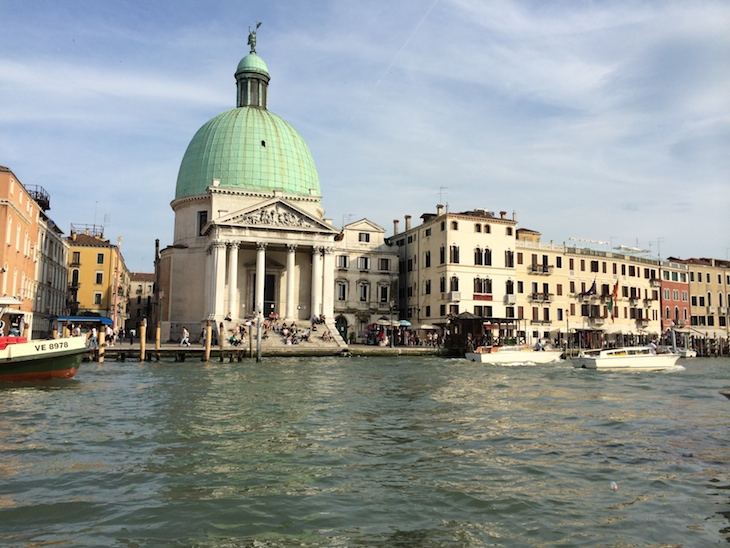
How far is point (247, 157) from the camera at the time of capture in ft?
177

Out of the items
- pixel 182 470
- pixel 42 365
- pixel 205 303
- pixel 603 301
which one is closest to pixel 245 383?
pixel 42 365

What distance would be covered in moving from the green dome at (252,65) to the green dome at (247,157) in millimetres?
4047

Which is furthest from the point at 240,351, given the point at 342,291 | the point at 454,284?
the point at 454,284

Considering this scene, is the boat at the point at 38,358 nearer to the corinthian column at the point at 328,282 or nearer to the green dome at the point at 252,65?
the corinthian column at the point at 328,282

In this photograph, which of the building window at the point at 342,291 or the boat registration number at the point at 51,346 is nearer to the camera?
the boat registration number at the point at 51,346

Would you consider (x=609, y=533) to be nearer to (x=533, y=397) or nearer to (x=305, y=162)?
(x=533, y=397)

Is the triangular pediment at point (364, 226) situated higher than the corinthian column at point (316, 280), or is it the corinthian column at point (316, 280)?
the triangular pediment at point (364, 226)

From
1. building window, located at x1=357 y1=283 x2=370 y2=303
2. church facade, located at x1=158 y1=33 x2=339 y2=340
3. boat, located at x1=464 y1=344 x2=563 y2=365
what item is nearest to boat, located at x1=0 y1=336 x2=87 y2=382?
church facade, located at x1=158 y1=33 x2=339 y2=340

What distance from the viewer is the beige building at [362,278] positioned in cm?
5822

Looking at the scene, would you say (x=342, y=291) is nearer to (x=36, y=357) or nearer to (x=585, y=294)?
(x=585, y=294)

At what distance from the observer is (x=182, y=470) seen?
34.2 ft

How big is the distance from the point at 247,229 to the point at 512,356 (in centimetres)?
2174

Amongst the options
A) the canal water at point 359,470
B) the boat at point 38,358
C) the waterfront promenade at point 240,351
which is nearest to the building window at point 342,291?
the waterfront promenade at point 240,351

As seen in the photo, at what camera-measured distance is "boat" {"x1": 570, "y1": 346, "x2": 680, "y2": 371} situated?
114 ft
